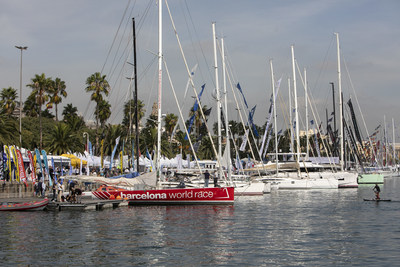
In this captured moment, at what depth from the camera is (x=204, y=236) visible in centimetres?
2733

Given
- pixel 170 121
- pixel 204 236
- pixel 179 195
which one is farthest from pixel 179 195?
pixel 170 121

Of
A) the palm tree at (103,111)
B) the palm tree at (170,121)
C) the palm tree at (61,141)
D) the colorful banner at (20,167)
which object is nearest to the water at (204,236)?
the colorful banner at (20,167)

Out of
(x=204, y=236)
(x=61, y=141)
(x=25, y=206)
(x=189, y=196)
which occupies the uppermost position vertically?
(x=61, y=141)

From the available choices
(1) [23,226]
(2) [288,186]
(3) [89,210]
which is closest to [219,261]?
(1) [23,226]

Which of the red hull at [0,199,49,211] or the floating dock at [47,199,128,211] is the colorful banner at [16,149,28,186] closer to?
the red hull at [0,199,49,211]

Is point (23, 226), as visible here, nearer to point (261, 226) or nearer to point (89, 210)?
point (89, 210)

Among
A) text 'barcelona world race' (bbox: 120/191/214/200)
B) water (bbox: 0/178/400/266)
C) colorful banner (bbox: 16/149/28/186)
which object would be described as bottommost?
water (bbox: 0/178/400/266)

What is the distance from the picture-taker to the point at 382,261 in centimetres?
2103

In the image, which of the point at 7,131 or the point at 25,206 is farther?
the point at 7,131

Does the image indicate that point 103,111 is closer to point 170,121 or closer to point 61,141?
point 61,141

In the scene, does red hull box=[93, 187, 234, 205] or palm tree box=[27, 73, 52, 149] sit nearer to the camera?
red hull box=[93, 187, 234, 205]

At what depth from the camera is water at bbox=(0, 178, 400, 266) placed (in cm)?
2161

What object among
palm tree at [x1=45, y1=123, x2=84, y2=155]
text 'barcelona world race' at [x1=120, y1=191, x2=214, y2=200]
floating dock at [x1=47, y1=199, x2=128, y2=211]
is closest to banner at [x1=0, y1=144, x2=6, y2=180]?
floating dock at [x1=47, y1=199, x2=128, y2=211]

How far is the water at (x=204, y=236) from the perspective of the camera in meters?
21.6
